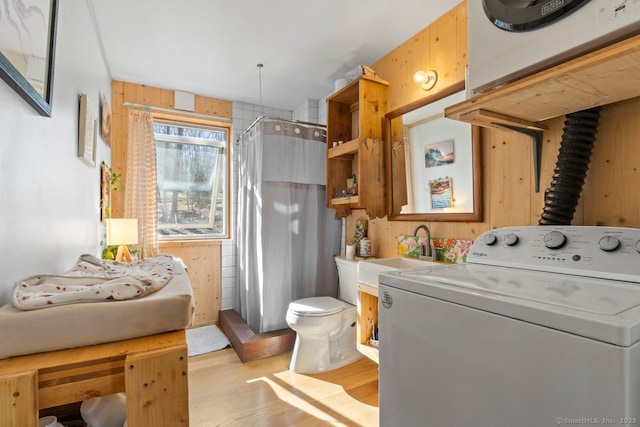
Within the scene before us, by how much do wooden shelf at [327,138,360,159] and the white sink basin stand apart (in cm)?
91

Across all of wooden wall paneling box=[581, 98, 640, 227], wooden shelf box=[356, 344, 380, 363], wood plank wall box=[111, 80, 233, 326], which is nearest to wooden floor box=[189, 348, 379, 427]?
wooden shelf box=[356, 344, 380, 363]

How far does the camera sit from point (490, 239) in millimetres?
1279

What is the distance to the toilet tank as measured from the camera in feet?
8.38

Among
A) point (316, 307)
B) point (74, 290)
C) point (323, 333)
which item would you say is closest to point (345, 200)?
point (316, 307)

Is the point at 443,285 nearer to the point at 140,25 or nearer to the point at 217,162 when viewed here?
the point at 140,25

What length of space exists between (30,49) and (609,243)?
1.92 metres

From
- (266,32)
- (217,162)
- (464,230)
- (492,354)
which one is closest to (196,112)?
(217,162)

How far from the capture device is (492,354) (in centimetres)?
70

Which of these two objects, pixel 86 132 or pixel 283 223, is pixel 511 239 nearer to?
pixel 283 223

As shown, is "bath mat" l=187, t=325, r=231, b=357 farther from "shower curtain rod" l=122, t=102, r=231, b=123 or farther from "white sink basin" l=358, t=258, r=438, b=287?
"shower curtain rod" l=122, t=102, r=231, b=123

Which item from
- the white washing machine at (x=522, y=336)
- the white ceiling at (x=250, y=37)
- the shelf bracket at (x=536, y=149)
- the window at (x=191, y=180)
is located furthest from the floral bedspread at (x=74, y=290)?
the window at (x=191, y=180)

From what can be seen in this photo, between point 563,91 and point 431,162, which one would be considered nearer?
point 563,91

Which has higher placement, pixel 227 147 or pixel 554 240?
pixel 227 147

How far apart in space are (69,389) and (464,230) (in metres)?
1.90
